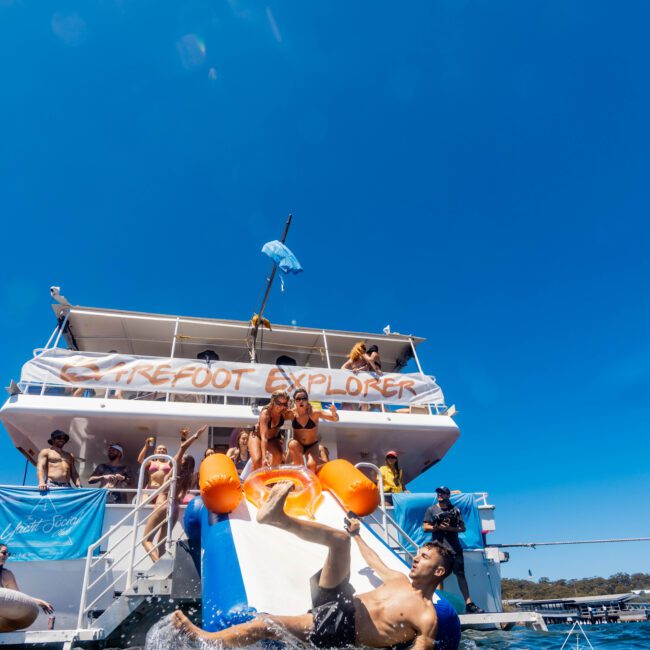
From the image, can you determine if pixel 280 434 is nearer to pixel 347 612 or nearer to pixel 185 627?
pixel 347 612

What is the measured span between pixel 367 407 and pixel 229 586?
6465 mm

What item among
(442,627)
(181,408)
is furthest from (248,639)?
(181,408)

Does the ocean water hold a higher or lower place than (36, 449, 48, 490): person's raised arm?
lower

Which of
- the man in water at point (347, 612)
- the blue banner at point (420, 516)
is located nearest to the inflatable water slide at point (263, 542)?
the man in water at point (347, 612)

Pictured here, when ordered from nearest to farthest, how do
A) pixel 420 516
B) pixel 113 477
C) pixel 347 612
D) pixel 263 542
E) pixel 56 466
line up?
pixel 347 612 → pixel 263 542 → pixel 56 466 → pixel 420 516 → pixel 113 477

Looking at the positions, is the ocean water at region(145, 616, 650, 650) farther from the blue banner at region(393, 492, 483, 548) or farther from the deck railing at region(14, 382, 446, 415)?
the deck railing at region(14, 382, 446, 415)

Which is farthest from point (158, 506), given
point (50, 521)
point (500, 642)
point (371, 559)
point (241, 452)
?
point (500, 642)

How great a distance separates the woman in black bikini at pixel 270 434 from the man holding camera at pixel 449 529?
2.28 m

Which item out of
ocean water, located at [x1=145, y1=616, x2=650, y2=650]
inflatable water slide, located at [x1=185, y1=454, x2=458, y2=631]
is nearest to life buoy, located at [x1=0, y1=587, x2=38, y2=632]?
inflatable water slide, located at [x1=185, y1=454, x2=458, y2=631]

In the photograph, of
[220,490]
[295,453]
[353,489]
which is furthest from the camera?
[295,453]

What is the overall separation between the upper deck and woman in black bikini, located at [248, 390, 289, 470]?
9.17 feet

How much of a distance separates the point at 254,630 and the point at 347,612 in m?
0.62

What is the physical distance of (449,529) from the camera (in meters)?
6.39

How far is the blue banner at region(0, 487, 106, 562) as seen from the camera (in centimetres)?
A: 620
